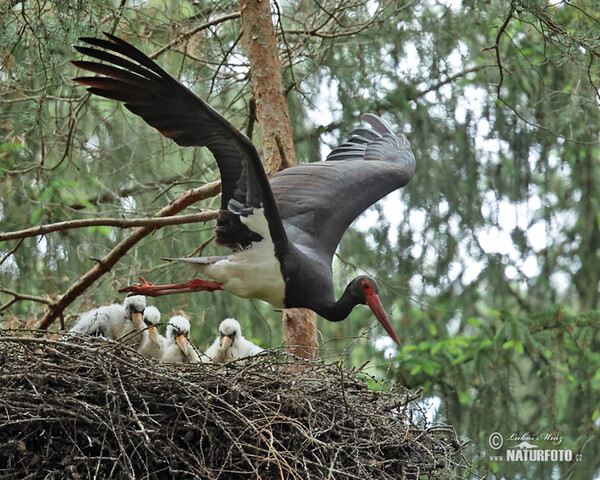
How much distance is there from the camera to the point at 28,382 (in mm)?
3609

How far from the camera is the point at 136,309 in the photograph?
17.0 feet

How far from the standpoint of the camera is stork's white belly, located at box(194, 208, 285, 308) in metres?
4.69

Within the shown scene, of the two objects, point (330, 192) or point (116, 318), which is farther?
point (330, 192)

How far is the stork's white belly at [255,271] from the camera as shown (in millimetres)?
4691

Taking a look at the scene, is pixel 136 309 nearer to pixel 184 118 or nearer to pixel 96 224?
pixel 96 224

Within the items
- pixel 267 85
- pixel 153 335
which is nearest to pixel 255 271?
pixel 153 335

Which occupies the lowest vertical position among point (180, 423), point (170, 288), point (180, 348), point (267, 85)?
point (180, 423)

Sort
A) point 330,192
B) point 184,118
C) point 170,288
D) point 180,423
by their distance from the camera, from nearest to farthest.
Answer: point 180,423 < point 184,118 < point 170,288 < point 330,192

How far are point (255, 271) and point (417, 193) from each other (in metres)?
2.95

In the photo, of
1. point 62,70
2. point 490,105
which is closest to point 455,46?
point 490,105

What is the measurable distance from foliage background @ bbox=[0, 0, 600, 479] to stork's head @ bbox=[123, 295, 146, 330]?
0.62 m

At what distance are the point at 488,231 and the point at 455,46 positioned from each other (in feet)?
4.92

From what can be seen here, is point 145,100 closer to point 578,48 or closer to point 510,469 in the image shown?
point 578,48

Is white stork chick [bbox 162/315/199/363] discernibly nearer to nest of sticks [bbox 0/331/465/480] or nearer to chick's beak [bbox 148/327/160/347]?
chick's beak [bbox 148/327/160/347]
